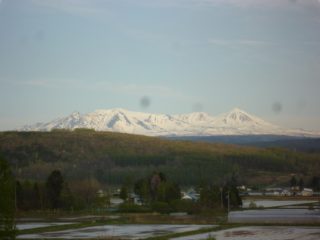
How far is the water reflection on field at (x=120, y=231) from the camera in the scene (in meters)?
44.5

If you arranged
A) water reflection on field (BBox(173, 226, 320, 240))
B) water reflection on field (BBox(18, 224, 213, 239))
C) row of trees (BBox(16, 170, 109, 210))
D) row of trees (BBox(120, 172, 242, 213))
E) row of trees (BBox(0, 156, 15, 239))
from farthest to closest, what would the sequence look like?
row of trees (BBox(16, 170, 109, 210)) → row of trees (BBox(120, 172, 242, 213)) → water reflection on field (BBox(18, 224, 213, 239)) → water reflection on field (BBox(173, 226, 320, 240)) → row of trees (BBox(0, 156, 15, 239))

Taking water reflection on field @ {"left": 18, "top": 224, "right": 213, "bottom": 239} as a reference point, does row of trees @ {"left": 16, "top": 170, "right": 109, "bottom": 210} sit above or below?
above

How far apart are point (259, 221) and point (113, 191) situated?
6936 centimetres

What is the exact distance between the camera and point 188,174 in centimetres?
14425

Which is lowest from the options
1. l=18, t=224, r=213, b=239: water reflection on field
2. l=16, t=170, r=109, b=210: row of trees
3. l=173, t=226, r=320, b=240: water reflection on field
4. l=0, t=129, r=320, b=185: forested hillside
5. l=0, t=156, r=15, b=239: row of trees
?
l=173, t=226, r=320, b=240: water reflection on field

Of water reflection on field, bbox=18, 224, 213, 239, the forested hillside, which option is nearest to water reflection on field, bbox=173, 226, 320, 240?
water reflection on field, bbox=18, 224, 213, 239

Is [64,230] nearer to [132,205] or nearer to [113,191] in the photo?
[132,205]

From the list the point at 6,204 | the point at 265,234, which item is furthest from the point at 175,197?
the point at 6,204

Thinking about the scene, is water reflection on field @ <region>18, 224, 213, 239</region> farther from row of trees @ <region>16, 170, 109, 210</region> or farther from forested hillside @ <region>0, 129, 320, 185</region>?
forested hillside @ <region>0, 129, 320, 185</region>

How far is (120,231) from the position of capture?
159 ft

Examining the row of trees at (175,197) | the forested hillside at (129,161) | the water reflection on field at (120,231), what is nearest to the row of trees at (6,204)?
the water reflection on field at (120,231)

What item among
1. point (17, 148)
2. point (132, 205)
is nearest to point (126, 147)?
point (17, 148)

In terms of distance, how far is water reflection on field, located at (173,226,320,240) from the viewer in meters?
42.4

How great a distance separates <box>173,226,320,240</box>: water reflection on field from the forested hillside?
83.5 meters
